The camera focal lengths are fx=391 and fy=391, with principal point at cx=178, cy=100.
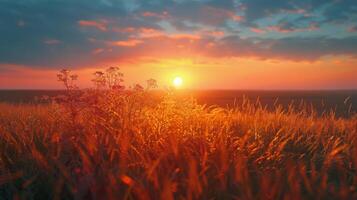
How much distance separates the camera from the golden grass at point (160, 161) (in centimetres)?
273

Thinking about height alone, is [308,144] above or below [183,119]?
below

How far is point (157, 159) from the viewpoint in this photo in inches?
102

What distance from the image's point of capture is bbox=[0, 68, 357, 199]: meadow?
2.75 m

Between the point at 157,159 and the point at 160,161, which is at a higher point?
the point at 157,159

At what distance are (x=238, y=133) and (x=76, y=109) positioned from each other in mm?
2293

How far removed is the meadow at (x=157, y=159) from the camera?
2746 mm

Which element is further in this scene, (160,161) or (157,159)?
(160,161)

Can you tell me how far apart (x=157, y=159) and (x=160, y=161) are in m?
0.79

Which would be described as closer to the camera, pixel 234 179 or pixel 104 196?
pixel 104 196

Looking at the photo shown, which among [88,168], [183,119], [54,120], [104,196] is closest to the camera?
[104,196]

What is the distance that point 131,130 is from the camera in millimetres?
4324

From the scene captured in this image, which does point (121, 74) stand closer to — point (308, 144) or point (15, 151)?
point (15, 151)

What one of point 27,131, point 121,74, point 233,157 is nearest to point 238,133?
point 233,157

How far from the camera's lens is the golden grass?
2734mm
